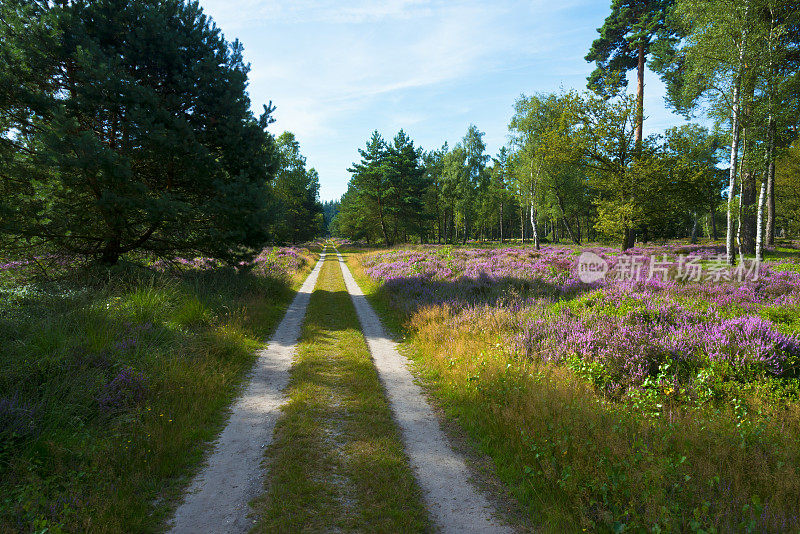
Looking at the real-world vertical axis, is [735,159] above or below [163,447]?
above

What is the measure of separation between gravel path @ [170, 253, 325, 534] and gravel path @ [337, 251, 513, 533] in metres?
1.83

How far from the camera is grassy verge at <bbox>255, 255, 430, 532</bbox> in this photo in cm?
321

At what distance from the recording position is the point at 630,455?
335 cm

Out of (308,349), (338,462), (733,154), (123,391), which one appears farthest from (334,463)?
→ (733,154)

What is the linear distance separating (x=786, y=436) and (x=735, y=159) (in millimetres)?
18599

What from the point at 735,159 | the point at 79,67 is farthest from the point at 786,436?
the point at 735,159

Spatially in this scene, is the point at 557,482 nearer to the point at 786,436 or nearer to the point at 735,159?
the point at 786,436

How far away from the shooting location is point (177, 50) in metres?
10.9

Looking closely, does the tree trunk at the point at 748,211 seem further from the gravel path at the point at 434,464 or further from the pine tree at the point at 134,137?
the pine tree at the point at 134,137

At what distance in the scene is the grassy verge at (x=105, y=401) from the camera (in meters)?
3.17

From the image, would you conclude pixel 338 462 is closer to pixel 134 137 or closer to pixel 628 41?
pixel 134 137

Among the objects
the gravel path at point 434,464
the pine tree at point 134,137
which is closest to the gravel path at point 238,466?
the gravel path at point 434,464

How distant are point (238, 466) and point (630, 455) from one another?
171 inches

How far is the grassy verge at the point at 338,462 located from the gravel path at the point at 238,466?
187 mm
